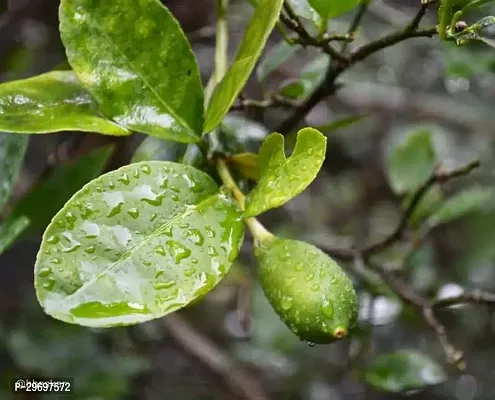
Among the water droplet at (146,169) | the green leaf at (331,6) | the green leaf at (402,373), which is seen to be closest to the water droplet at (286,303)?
the water droplet at (146,169)

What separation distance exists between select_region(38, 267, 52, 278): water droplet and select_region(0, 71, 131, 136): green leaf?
102 mm

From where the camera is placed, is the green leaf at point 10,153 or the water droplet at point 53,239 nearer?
the water droplet at point 53,239

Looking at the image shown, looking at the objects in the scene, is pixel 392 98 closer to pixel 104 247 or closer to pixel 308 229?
pixel 308 229

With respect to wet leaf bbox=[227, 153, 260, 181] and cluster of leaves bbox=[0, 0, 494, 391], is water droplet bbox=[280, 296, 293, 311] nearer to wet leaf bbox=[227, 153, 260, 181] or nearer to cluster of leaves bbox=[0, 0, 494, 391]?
cluster of leaves bbox=[0, 0, 494, 391]

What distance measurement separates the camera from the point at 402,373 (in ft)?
2.78

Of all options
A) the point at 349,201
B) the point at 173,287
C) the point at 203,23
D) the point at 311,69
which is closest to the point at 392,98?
the point at 349,201

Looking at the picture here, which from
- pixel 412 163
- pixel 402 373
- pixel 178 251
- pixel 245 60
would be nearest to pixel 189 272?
pixel 178 251

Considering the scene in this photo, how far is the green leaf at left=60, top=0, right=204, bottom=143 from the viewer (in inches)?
18.4

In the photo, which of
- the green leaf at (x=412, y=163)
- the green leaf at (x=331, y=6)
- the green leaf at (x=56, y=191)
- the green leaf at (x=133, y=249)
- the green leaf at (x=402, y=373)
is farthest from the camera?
the green leaf at (x=412, y=163)

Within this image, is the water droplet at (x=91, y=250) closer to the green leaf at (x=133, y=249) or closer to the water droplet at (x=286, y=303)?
the green leaf at (x=133, y=249)

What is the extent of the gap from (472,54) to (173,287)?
2.39 feet

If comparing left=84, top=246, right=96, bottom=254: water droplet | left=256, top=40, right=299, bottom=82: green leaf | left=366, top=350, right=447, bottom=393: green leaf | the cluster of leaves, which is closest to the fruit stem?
the cluster of leaves

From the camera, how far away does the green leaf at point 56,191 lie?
2.19 ft

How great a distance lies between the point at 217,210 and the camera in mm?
460
